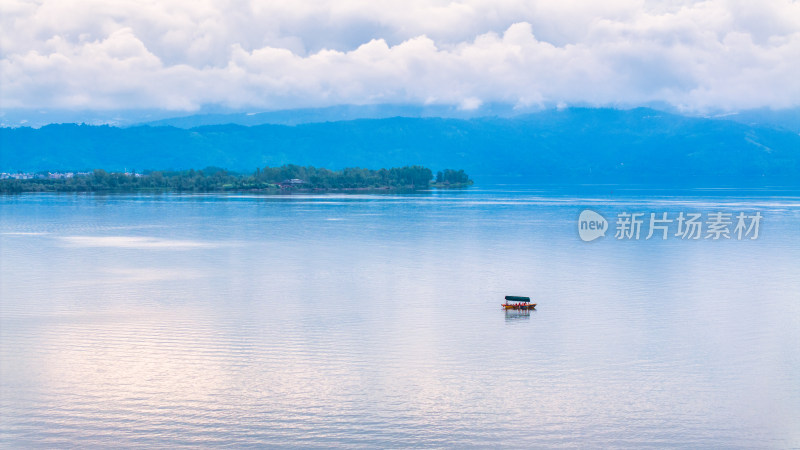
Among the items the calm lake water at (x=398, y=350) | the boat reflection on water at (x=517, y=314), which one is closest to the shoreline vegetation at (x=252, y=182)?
the calm lake water at (x=398, y=350)

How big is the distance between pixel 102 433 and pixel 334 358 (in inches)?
195

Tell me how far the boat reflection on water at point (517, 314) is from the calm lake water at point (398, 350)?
0.60 feet

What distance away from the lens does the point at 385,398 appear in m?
13.5

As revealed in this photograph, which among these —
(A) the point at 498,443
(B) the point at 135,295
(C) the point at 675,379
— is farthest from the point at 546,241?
(A) the point at 498,443

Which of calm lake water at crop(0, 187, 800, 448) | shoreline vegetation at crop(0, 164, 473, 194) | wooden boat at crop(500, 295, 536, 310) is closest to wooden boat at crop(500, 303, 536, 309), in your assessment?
wooden boat at crop(500, 295, 536, 310)

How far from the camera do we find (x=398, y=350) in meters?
16.5

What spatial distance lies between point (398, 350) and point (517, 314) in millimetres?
4767

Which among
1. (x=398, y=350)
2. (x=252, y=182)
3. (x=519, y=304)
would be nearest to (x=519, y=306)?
(x=519, y=304)

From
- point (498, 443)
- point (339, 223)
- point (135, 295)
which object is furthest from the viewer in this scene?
point (339, 223)

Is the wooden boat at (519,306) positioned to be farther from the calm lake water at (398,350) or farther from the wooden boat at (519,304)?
the calm lake water at (398,350)

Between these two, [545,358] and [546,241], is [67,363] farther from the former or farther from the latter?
[546,241]

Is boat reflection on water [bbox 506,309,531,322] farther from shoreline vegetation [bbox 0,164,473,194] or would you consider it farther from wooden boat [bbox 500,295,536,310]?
shoreline vegetation [bbox 0,164,473,194]

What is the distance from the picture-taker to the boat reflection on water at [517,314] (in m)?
19.9

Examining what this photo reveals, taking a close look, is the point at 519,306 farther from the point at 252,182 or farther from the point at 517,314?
the point at 252,182
